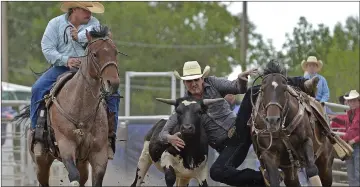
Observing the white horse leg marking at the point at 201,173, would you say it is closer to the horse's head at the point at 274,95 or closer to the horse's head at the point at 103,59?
the horse's head at the point at 274,95

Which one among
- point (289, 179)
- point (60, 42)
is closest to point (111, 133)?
point (60, 42)

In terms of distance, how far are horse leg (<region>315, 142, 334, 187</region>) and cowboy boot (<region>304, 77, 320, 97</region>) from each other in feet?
2.45

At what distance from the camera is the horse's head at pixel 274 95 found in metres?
11.2

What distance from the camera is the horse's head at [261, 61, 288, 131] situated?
1123 cm

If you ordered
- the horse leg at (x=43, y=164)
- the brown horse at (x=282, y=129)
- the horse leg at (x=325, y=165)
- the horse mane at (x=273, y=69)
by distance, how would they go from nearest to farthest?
1. the brown horse at (x=282, y=129)
2. the horse mane at (x=273, y=69)
3. the horse leg at (x=43, y=164)
4. the horse leg at (x=325, y=165)

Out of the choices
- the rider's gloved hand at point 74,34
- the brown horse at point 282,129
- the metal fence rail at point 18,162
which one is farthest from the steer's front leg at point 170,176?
the metal fence rail at point 18,162

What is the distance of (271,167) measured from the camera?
38.5 feet

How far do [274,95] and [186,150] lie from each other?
156 cm

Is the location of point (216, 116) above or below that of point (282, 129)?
above

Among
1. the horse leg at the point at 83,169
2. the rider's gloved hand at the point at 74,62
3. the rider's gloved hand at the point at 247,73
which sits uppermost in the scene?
the rider's gloved hand at the point at 74,62

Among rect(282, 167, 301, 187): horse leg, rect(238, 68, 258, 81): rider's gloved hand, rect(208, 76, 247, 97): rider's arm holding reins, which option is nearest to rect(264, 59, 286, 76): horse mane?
rect(238, 68, 258, 81): rider's gloved hand

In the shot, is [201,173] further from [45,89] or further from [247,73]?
[45,89]

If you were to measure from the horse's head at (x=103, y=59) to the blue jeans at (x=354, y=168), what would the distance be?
249 inches

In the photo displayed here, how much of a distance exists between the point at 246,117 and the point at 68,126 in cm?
235
